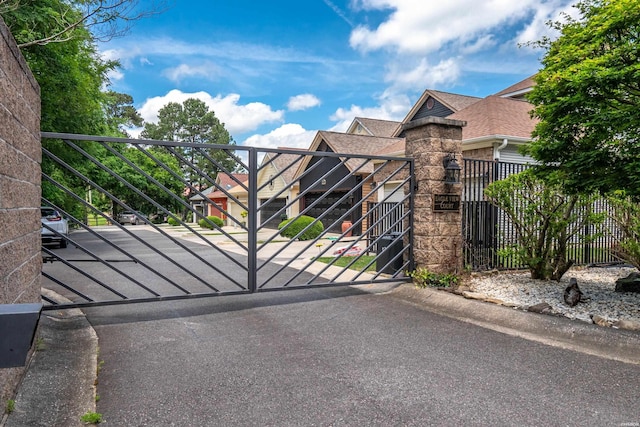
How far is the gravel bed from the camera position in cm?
478

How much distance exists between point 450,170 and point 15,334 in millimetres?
5969

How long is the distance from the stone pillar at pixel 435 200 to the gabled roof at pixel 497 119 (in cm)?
544

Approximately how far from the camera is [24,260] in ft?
10.5

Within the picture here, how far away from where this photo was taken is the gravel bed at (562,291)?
4785 millimetres

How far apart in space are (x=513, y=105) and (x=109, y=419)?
14.8 metres

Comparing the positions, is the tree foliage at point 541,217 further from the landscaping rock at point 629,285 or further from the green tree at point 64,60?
the green tree at point 64,60

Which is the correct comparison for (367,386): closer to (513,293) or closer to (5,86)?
(5,86)

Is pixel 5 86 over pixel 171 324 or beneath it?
over

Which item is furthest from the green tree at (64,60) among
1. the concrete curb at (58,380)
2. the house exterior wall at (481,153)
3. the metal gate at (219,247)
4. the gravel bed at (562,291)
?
the house exterior wall at (481,153)

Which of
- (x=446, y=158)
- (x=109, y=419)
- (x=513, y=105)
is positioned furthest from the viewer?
(x=513, y=105)

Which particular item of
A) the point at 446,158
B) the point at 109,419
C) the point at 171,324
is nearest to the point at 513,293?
the point at 446,158

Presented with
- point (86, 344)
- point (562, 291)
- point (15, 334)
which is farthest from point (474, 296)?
point (15, 334)

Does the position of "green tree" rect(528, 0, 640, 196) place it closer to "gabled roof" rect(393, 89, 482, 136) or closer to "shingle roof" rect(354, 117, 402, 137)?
"gabled roof" rect(393, 89, 482, 136)

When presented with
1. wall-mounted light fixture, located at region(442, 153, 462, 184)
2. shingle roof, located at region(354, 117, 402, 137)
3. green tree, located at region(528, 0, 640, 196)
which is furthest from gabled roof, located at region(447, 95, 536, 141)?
shingle roof, located at region(354, 117, 402, 137)
